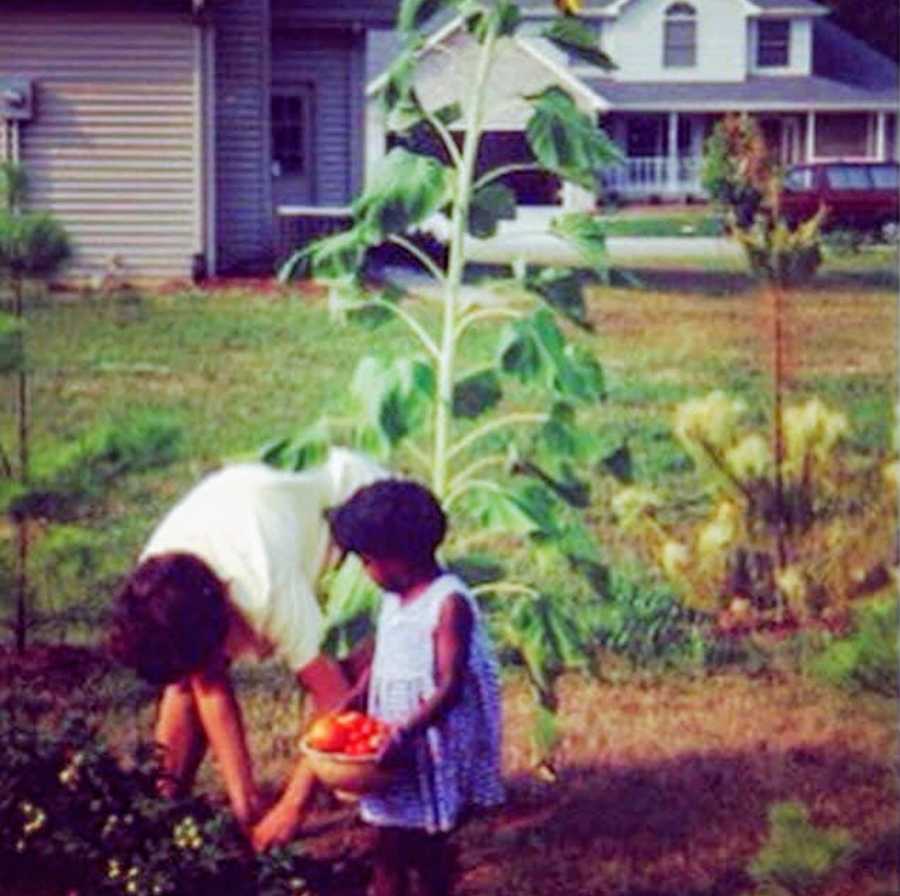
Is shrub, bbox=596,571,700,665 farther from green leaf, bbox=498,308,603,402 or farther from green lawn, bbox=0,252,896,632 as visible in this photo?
green leaf, bbox=498,308,603,402

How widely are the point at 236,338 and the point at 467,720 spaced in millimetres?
684

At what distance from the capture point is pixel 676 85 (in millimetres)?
3068

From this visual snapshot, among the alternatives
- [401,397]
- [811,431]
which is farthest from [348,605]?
[811,431]

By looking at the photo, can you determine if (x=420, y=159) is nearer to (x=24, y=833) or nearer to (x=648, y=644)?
(x=648, y=644)

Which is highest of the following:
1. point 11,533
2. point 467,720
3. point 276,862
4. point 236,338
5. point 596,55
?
point 596,55

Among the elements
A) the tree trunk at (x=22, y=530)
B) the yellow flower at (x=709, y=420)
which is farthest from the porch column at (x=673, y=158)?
the tree trunk at (x=22, y=530)

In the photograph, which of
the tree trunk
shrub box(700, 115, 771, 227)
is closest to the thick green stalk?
shrub box(700, 115, 771, 227)

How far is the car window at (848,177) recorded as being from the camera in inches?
122

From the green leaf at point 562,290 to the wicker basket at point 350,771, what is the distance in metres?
0.71

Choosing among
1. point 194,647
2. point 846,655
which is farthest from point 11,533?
point 846,655

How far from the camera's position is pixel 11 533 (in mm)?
3355

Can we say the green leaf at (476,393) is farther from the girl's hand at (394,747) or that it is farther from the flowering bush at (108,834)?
the flowering bush at (108,834)

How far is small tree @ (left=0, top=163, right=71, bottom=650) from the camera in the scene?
3244 mm

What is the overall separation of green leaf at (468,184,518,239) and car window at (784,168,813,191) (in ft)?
1.32
